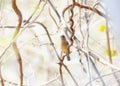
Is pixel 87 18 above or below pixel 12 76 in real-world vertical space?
above

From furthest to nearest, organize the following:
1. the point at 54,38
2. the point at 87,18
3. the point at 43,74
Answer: the point at 43,74 < the point at 54,38 < the point at 87,18

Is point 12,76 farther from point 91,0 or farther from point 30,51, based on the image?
point 91,0

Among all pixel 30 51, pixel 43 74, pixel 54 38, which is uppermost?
pixel 54 38

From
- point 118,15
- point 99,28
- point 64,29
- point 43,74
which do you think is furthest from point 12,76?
point 118,15

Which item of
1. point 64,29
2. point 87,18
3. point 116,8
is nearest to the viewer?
point 116,8

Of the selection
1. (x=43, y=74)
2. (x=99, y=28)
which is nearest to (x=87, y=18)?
(x=99, y=28)

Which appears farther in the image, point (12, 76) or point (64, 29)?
point (12, 76)

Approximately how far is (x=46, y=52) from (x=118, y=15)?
3.65 feet

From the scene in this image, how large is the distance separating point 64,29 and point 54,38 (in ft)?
1.46

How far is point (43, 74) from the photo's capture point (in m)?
1.57

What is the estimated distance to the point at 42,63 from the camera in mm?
1616

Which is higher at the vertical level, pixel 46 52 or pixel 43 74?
pixel 46 52

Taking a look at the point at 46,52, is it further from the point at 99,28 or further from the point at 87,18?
the point at 87,18

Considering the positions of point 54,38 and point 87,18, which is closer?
point 87,18
